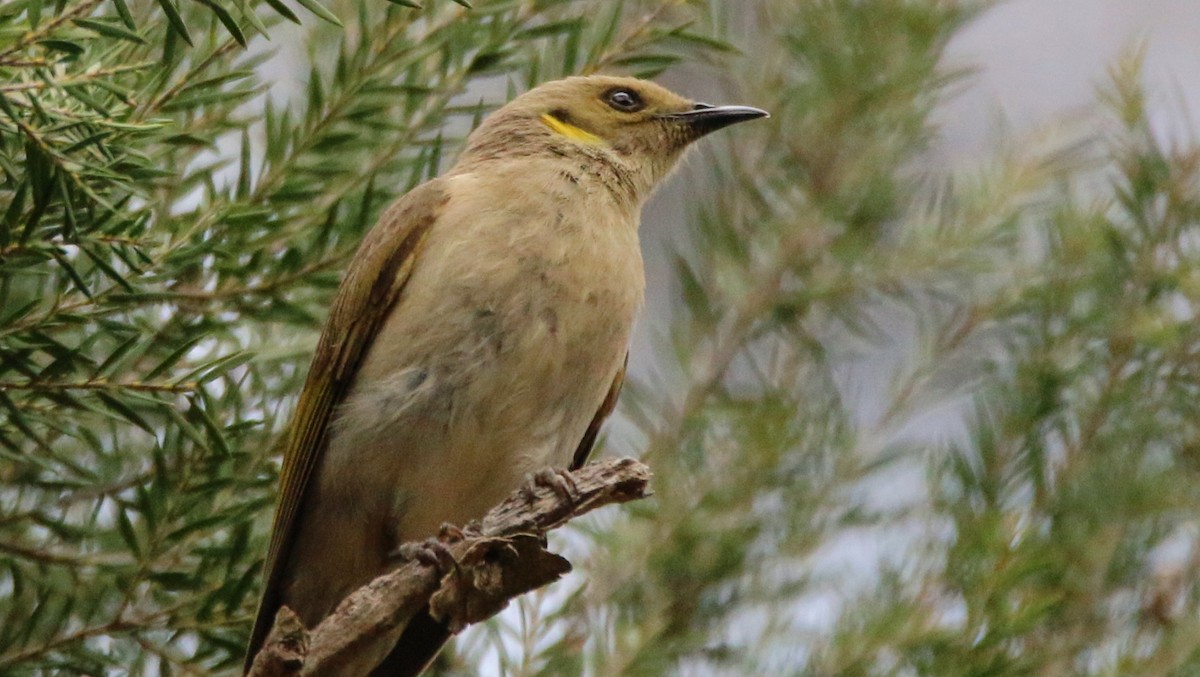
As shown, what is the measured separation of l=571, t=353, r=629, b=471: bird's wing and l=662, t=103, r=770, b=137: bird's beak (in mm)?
586

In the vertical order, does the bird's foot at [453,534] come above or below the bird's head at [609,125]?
below

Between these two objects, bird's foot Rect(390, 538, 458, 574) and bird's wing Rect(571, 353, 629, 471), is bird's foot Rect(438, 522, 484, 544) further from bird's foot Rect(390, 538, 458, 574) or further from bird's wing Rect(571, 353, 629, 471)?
bird's wing Rect(571, 353, 629, 471)

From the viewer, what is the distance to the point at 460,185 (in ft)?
10.4

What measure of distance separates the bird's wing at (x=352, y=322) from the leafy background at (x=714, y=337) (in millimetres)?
97

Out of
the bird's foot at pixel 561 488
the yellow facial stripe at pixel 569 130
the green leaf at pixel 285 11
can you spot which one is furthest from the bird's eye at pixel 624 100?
the green leaf at pixel 285 11

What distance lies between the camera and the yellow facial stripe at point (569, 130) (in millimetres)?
3541

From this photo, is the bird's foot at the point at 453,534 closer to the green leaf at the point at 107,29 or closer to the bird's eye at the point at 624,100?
the green leaf at the point at 107,29

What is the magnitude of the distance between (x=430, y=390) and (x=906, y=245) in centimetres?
98

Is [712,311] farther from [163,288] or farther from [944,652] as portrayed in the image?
[163,288]

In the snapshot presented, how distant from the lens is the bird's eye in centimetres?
368

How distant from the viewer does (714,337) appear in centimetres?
297

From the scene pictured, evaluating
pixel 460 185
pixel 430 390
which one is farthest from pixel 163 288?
pixel 460 185

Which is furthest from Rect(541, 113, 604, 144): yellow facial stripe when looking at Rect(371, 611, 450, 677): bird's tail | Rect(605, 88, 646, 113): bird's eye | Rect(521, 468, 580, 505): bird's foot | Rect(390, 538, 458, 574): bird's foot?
Rect(390, 538, 458, 574): bird's foot

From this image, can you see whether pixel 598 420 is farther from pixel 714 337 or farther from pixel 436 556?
pixel 436 556
